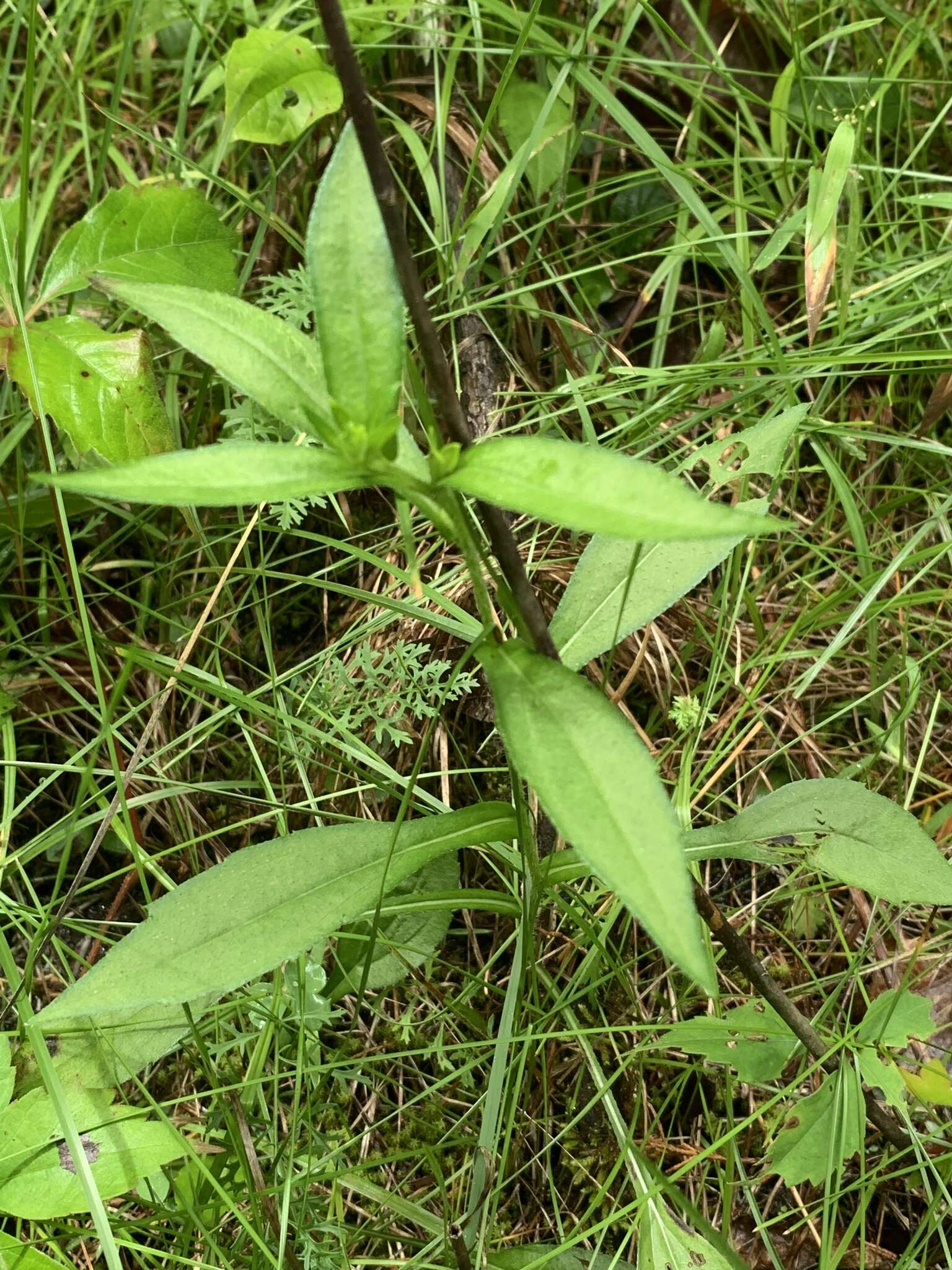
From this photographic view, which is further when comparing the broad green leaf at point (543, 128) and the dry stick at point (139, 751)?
the broad green leaf at point (543, 128)

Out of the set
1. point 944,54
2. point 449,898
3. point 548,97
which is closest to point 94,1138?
point 449,898

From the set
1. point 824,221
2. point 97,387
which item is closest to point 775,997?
point 824,221

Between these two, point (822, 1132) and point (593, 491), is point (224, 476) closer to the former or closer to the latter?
point (593, 491)

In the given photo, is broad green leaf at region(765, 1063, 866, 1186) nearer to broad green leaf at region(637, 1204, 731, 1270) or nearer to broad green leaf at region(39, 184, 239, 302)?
broad green leaf at region(637, 1204, 731, 1270)

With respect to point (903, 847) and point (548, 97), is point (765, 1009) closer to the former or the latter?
point (903, 847)

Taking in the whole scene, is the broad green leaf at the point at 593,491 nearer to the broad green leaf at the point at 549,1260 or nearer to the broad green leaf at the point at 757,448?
the broad green leaf at the point at 757,448

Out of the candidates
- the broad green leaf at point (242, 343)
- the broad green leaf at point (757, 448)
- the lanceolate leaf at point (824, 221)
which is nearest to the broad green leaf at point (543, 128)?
the lanceolate leaf at point (824, 221)
